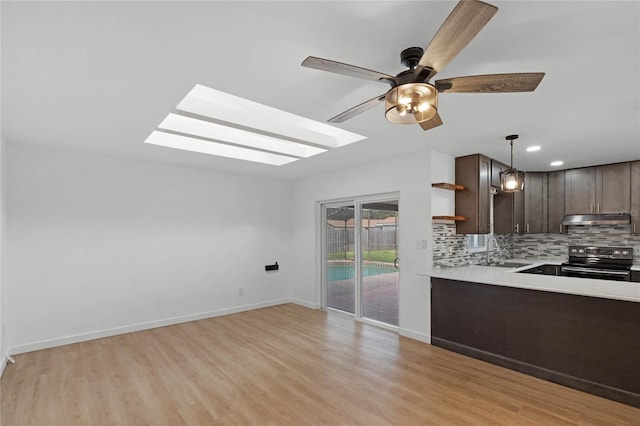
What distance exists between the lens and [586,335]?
2.87 metres

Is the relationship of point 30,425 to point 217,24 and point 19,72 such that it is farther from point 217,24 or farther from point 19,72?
point 217,24

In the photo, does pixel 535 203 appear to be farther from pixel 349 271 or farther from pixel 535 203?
pixel 349 271

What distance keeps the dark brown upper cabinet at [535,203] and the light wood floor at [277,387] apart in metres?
3.27

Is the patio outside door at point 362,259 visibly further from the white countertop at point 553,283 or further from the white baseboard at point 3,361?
the white baseboard at point 3,361

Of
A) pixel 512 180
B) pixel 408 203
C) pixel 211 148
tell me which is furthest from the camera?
pixel 211 148

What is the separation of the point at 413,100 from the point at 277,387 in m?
2.71

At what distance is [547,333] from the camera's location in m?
3.09

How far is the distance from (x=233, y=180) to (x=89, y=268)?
2480 mm

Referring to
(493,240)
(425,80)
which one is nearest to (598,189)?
(493,240)

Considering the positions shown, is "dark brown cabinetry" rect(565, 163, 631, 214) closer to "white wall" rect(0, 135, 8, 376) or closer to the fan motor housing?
the fan motor housing

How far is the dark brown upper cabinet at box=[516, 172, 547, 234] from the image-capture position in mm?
5508

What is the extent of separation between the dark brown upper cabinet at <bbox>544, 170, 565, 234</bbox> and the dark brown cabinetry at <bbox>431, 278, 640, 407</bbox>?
2.92m

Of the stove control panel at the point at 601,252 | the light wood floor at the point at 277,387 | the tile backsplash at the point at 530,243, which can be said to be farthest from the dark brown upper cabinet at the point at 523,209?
the light wood floor at the point at 277,387

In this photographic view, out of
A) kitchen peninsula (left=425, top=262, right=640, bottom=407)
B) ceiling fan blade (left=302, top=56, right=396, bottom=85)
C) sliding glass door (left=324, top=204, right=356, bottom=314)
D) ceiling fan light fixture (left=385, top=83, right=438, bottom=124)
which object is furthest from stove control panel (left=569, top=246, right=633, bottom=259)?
ceiling fan blade (left=302, top=56, right=396, bottom=85)
